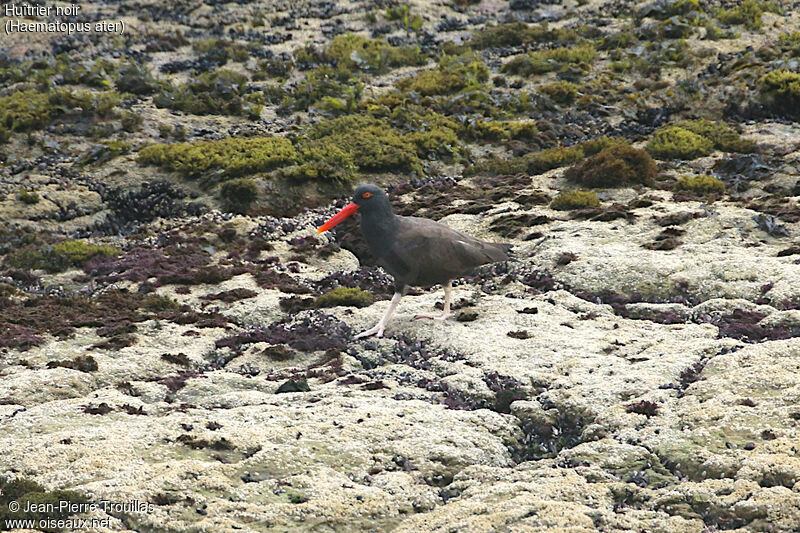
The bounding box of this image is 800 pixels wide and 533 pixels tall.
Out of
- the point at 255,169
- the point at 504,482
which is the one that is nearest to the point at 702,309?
the point at 504,482

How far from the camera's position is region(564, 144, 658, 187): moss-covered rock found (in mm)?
27172

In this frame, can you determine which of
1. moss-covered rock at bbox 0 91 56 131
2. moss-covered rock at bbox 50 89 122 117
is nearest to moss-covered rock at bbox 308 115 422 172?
moss-covered rock at bbox 50 89 122 117

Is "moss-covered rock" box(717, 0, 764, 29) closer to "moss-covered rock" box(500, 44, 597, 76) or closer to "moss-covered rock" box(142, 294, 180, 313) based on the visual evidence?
"moss-covered rock" box(500, 44, 597, 76)

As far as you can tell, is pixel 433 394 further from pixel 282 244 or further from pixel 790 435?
pixel 282 244

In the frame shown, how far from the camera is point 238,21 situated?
59188 mm

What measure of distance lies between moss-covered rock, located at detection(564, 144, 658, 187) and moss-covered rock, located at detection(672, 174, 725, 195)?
131 centimetres

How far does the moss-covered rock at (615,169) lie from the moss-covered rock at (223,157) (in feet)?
39.1

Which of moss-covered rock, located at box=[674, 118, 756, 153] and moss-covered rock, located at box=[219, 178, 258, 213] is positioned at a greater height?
moss-covered rock, located at box=[674, 118, 756, 153]

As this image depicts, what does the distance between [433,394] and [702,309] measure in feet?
22.5

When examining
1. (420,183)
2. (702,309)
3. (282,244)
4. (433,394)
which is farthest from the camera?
(420,183)

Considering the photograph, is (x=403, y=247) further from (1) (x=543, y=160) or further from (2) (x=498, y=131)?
(2) (x=498, y=131)

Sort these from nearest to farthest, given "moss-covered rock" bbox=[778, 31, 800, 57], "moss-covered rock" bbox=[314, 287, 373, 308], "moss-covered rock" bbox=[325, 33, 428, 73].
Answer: "moss-covered rock" bbox=[314, 287, 373, 308]
"moss-covered rock" bbox=[778, 31, 800, 57]
"moss-covered rock" bbox=[325, 33, 428, 73]

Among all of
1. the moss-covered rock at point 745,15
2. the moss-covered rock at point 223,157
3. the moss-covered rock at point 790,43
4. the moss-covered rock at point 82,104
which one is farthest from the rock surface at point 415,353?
the moss-covered rock at point 745,15

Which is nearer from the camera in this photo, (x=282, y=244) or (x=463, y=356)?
(x=463, y=356)
